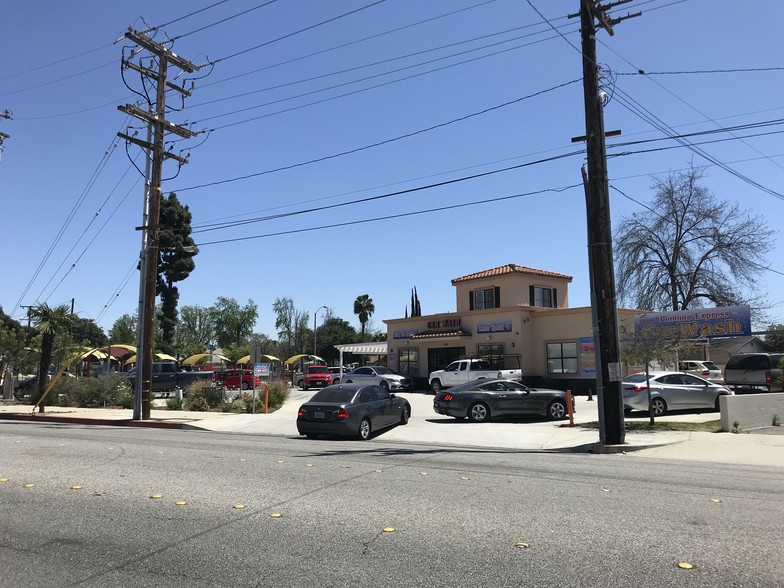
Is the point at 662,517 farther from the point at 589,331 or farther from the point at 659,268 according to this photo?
the point at 659,268

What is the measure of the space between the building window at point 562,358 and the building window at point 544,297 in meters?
4.36

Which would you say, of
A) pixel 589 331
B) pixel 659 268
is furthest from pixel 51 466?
pixel 659 268

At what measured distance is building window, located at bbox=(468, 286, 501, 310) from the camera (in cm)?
3535

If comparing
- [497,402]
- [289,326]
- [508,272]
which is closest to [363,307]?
[289,326]

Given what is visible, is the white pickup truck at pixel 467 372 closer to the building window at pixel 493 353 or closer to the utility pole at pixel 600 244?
the building window at pixel 493 353

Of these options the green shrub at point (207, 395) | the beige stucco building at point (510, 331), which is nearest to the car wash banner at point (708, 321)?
the beige stucco building at point (510, 331)

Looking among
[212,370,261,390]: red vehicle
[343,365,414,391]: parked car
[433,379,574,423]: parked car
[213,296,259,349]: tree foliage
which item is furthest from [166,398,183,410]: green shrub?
[213,296,259,349]: tree foliage

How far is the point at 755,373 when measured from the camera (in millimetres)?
24047

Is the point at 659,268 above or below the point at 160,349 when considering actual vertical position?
above

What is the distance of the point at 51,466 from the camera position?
9523mm

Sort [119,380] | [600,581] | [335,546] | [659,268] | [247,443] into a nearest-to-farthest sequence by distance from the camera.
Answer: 1. [600,581]
2. [335,546]
3. [247,443]
4. [119,380]
5. [659,268]

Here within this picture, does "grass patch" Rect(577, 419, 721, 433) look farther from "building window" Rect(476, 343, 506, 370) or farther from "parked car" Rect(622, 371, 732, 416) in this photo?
"building window" Rect(476, 343, 506, 370)

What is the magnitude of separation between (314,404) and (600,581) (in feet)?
36.4

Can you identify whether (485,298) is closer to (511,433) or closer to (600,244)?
(511,433)
